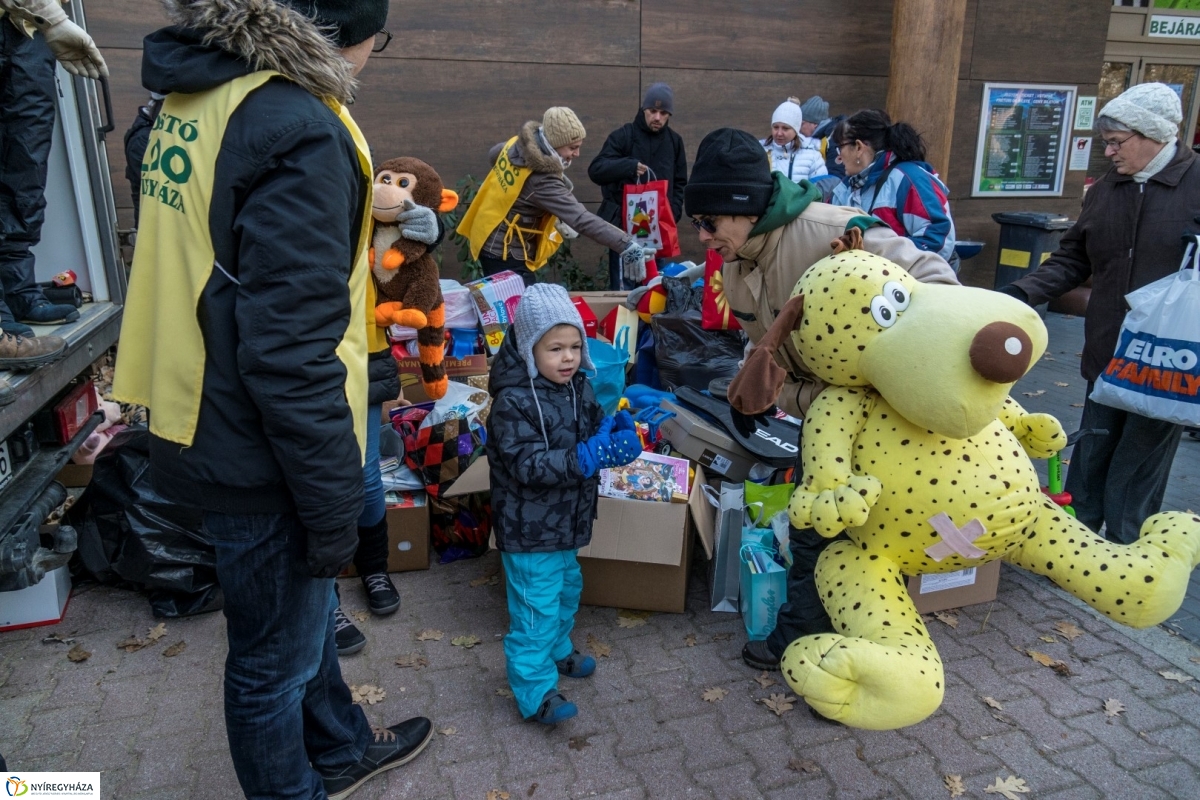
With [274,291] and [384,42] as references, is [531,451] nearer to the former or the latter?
[274,291]

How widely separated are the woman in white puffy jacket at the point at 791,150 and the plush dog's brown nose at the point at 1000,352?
534 cm

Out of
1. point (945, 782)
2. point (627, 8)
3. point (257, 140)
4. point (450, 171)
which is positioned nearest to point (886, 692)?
point (945, 782)

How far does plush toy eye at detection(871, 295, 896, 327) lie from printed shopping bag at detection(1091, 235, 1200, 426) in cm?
188

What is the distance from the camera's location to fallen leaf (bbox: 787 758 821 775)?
2861 millimetres

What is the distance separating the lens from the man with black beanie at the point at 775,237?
9.13ft

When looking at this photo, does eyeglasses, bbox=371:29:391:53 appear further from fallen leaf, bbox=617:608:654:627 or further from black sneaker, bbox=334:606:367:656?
fallen leaf, bbox=617:608:654:627

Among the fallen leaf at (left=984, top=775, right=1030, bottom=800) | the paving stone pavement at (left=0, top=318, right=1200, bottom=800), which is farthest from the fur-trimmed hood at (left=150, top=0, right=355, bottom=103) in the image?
the fallen leaf at (left=984, top=775, right=1030, bottom=800)

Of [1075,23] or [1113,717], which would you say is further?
[1075,23]

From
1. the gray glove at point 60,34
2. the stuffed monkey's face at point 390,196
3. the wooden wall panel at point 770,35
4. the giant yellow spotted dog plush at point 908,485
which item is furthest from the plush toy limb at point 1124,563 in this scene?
the wooden wall panel at point 770,35

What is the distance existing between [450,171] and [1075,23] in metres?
7.31

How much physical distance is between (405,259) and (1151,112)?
3280 mm

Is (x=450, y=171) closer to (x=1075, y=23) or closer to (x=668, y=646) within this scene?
(x=668, y=646)

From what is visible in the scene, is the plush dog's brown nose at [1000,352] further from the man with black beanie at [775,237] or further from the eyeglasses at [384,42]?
the eyeglasses at [384,42]

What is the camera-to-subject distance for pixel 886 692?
2143 millimetres
